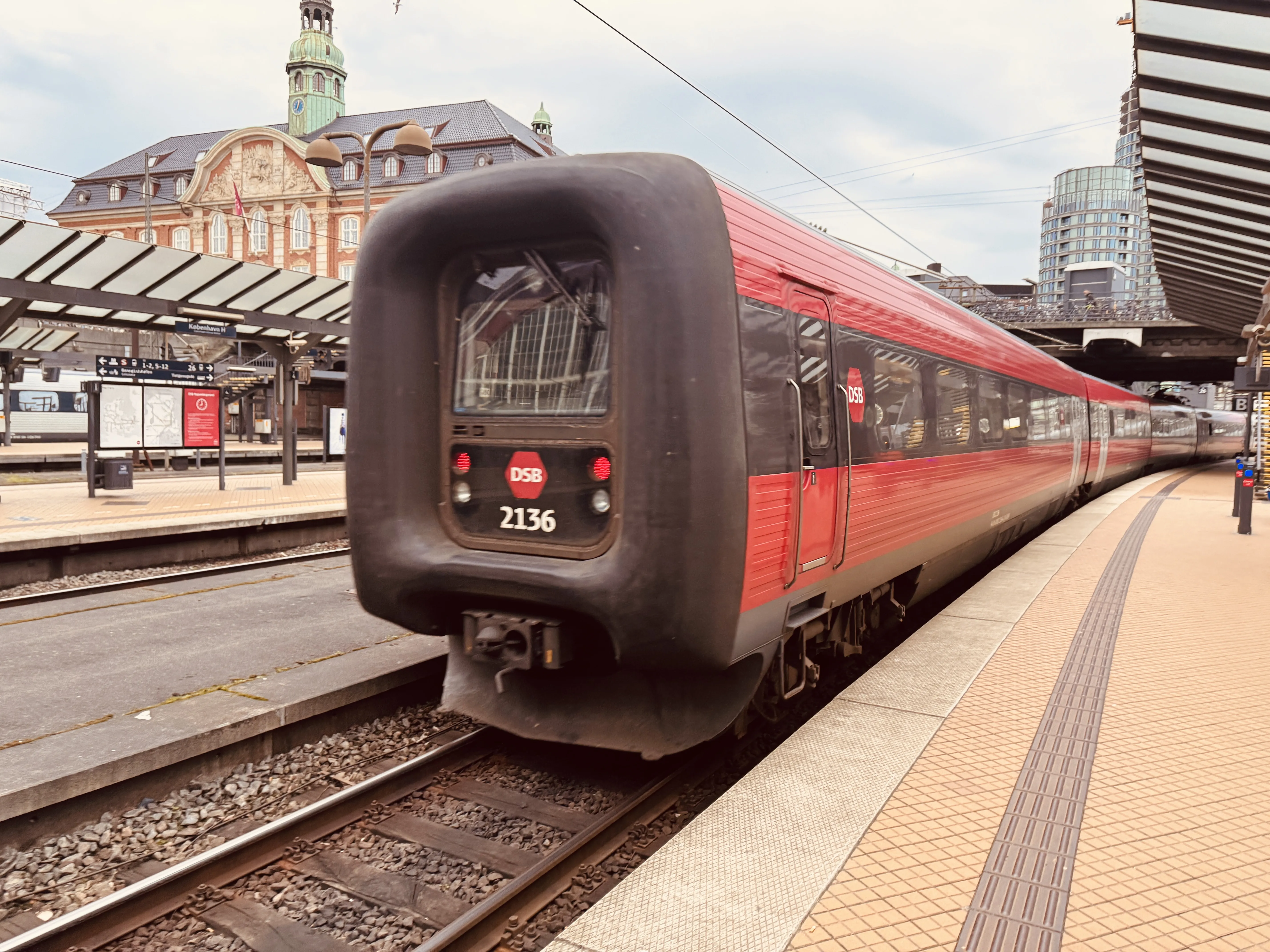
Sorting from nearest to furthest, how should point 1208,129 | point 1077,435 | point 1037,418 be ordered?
point 1208,129 → point 1037,418 → point 1077,435

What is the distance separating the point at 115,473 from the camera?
46.7 ft

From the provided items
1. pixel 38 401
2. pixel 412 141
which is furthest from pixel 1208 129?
pixel 38 401

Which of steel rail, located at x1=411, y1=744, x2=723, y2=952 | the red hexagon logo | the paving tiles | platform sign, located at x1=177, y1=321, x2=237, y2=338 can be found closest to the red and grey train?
the red hexagon logo

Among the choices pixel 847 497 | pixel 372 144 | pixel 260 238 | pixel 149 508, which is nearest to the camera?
pixel 847 497

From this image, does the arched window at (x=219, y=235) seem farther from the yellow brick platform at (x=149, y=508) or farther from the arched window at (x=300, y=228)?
the yellow brick platform at (x=149, y=508)

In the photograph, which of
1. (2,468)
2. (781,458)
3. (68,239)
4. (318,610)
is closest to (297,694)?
(318,610)

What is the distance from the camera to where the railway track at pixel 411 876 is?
11.0 feet

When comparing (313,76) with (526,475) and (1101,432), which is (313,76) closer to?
(1101,432)

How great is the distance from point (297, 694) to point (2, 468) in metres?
21.1

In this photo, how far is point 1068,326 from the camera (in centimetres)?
3481

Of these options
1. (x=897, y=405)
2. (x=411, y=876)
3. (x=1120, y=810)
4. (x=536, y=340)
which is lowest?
(x=411, y=876)

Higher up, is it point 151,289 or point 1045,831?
point 151,289

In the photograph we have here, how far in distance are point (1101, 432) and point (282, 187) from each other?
49040 mm

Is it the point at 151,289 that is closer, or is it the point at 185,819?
the point at 185,819
